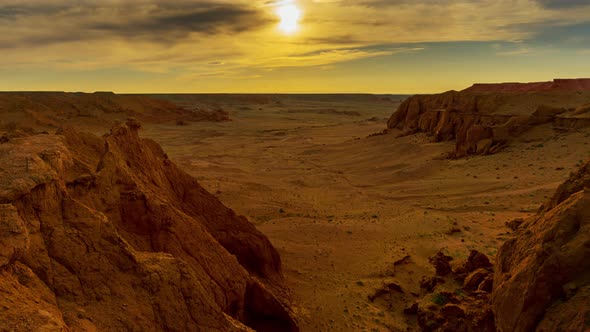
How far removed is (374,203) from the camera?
20.2 m

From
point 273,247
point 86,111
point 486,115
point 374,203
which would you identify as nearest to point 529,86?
point 486,115

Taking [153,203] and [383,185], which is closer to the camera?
[153,203]

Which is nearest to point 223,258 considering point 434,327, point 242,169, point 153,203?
point 153,203

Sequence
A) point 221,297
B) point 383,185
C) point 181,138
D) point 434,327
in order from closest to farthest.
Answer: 1. point 221,297
2. point 434,327
3. point 383,185
4. point 181,138

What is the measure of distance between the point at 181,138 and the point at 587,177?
50.2 metres

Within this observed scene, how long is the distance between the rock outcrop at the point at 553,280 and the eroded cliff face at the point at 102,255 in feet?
12.5

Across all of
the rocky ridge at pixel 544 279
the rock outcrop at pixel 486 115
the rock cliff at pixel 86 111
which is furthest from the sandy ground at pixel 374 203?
the rock cliff at pixel 86 111

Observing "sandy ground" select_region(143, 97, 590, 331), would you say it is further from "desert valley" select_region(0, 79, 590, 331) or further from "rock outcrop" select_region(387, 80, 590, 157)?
"rock outcrop" select_region(387, 80, 590, 157)

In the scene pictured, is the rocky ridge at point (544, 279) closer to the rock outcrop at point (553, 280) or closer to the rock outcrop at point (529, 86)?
the rock outcrop at point (553, 280)

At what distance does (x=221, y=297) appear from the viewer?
6.54 m

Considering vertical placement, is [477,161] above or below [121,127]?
below

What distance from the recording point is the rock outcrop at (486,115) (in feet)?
88.6

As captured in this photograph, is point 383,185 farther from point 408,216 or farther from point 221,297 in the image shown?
point 221,297

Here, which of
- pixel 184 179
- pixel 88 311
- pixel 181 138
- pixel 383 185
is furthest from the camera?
pixel 181 138
